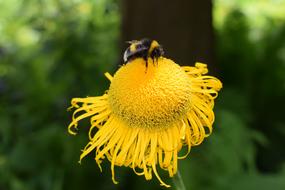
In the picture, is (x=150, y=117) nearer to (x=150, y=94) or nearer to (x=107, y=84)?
(x=150, y=94)

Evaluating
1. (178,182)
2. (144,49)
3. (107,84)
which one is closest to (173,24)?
(107,84)

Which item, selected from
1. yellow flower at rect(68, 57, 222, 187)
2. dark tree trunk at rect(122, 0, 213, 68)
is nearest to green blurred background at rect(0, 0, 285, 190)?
dark tree trunk at rect(122, 0, 213, 68)

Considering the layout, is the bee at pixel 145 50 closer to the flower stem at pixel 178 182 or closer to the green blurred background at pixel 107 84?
the flower stem at pixel 178 182

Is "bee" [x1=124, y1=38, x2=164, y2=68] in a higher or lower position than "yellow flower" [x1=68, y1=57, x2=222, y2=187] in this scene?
higher

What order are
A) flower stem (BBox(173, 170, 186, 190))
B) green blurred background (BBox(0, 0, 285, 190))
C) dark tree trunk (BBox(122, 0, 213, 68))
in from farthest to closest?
dark tree trunk (BBox(122, 0, 213, 68)) < green blurred background (BBox(0, 0, 285, 190)) < flower stem (BBox(173, 170, 186, 190))

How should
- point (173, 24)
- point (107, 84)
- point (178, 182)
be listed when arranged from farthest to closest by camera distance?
point (173, 24)
point (107, 84)
point (178, 182)

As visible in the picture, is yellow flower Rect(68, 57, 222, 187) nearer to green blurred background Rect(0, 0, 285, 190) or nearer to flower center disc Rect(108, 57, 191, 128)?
flower center disc Rect(108, 57, 191, 128)
